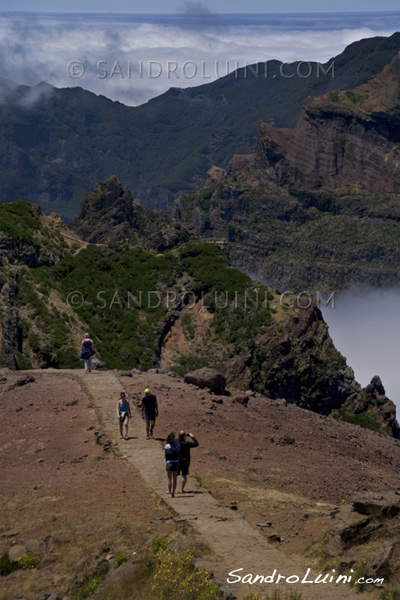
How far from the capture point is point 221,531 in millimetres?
23375

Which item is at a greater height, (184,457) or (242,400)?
(184,457)

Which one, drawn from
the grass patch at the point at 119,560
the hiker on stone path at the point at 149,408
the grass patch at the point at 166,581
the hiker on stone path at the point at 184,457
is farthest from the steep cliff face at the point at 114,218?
the grass patch at the point at 166,581

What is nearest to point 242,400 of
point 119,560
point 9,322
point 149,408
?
point 149,408

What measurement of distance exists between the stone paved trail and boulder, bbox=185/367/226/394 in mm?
10465

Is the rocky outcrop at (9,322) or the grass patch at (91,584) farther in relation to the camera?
the rocky outcrop at (9,322)

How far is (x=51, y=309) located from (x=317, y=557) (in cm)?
4905

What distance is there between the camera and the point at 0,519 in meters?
26.1

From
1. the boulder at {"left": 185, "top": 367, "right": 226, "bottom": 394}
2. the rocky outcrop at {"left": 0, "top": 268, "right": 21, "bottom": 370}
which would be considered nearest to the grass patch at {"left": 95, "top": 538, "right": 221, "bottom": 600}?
the boulder at {"left": 185, "top": 367, "right": 226, "bottom": 394}

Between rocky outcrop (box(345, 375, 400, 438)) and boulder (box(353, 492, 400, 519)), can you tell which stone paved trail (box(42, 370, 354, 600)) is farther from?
rocky outcrop (box(345, 375, 400, 438))

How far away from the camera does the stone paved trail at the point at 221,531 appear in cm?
1947

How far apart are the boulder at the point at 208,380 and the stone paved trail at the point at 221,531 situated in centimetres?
1047

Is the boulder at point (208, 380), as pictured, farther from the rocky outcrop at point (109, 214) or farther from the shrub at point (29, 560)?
the rocky outcrop at point (109, 214)

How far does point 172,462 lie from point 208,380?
62.4 ft

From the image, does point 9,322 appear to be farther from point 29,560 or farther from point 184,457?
point 29,560
